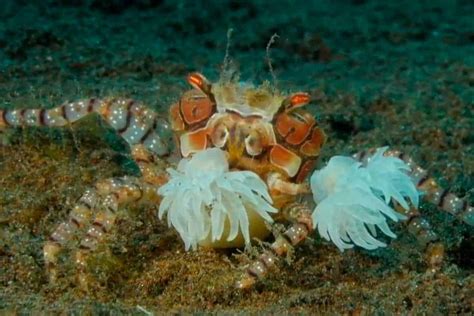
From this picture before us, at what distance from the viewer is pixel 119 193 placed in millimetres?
3945

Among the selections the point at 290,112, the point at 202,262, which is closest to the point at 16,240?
the point at 202,262

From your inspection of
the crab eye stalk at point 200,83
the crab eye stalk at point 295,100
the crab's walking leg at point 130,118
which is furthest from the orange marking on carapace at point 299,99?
the crab's walking leg at point 130,118

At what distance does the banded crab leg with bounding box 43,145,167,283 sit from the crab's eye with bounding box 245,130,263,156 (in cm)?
53

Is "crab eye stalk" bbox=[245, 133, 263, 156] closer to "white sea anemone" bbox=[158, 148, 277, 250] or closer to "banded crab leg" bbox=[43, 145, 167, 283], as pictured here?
"white sea anemone" bbox=[158, 148, 277, 250]

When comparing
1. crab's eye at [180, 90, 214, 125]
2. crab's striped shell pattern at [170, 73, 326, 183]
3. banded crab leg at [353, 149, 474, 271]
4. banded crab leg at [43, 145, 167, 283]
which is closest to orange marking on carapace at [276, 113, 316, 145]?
crab's striped shell pattern at [170, 73, 326, 183]

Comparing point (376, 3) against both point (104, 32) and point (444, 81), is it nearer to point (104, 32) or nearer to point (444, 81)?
point (444, 81)

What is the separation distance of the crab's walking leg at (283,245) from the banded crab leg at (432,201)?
74 centimetres

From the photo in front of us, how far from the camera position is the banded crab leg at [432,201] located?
4168 mm

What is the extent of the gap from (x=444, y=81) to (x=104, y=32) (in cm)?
Result: 382

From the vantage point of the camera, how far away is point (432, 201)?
438 cm

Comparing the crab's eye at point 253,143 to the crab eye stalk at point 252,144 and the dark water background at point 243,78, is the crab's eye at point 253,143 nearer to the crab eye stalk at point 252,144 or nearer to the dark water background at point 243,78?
the crab eye stalk at point 252,144

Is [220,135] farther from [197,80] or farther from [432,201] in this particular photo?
[432,201]

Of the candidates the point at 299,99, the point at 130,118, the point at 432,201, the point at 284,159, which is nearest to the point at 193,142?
the point at 284,159

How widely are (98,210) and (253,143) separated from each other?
0.89 metres
